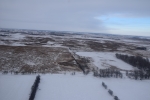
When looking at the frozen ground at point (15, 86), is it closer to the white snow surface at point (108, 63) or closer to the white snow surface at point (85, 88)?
the white snow surface at point (85, 88)

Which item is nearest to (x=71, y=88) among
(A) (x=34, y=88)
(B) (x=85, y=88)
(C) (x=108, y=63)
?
(B) (x=85, y=88)

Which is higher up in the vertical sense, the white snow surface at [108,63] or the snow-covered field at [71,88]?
the white snow surface at [108,63]

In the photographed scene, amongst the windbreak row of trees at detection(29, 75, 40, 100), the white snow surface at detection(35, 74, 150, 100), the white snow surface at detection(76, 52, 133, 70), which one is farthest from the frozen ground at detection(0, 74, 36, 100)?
the white snow surface at detection(76, 52, 133, 70)

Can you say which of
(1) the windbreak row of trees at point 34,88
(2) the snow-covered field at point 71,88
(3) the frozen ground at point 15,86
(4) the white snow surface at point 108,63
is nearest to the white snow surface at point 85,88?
(2) the snow-covered field at point 71,88

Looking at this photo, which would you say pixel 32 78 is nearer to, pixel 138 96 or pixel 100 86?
pixel 100 86

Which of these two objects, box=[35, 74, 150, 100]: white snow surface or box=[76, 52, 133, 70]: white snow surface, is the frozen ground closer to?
box=[35, 74, 150, 100]: white snow surface

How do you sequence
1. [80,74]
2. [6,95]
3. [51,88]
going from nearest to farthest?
[6,95]
[51,88]
[80,74]

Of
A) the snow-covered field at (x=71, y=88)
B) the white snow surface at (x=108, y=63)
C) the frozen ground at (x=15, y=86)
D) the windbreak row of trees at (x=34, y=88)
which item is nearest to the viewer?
the windbreak row of trees at (x=34, y=88)

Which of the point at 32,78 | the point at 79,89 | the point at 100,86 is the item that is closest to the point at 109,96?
the point at 100,86
